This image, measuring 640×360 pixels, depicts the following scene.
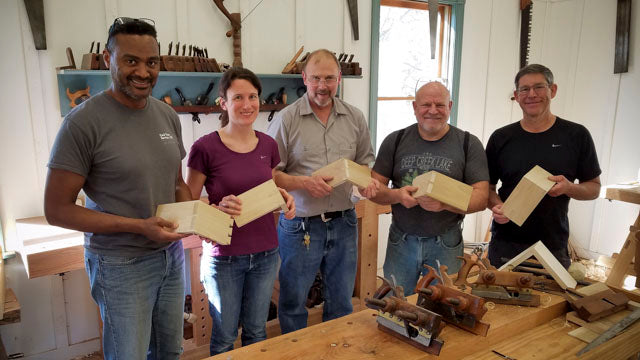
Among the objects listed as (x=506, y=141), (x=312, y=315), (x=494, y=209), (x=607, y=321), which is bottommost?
(x=312, y=315)

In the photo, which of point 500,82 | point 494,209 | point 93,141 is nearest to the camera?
point 93,141

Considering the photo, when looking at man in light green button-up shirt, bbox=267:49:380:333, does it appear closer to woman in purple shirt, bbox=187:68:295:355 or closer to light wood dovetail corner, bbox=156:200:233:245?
woman in purple shirt, bbox=187:68:295:355

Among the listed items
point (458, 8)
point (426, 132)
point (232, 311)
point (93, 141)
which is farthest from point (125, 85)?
point (458, 8)

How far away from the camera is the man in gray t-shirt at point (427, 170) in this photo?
7.47 ft

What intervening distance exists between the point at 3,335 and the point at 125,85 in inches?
87.7

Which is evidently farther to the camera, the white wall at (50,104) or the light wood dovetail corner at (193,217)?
the white wall at (50,104)

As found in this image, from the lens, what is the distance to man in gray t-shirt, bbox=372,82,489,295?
228 centimetres

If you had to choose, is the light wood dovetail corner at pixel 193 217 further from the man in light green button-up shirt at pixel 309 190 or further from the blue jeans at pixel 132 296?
the man in light green button-up shirt at pixel 309 190

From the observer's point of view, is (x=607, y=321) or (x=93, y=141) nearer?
(x=93, y=141)

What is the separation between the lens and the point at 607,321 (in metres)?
1.69

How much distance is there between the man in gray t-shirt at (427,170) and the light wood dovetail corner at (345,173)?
126mm

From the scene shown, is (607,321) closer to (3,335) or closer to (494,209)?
(494,209)

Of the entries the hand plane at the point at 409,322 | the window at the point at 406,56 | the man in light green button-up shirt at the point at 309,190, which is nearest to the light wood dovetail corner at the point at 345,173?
the man in light green button-up shirt at the point at 309,190

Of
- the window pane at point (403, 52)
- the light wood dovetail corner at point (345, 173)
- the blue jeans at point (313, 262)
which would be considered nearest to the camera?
the light wood dovetail corner at point (345, 173)
